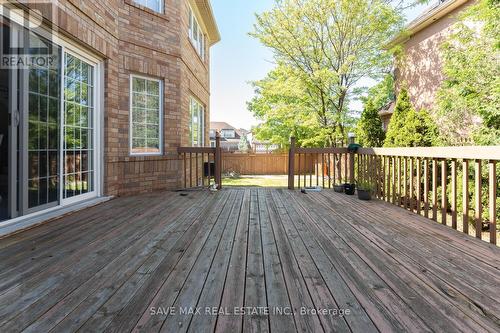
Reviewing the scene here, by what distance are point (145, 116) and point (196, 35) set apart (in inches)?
142

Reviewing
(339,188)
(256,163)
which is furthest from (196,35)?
(256,163)

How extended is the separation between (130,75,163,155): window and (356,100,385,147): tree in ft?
20.6

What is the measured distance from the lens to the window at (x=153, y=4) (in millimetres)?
4961

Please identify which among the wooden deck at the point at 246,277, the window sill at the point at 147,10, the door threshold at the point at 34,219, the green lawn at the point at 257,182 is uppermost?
the window sill at the point at 147,10

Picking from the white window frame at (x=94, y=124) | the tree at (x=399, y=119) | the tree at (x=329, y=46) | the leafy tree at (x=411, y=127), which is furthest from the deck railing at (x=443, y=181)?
the tree at (x=329, y=46)

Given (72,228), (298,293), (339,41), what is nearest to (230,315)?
(298,293)

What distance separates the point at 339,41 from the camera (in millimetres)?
8844

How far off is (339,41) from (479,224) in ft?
26.1

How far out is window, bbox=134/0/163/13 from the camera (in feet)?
16.3

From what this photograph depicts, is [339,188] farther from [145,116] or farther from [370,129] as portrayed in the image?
[145,116]

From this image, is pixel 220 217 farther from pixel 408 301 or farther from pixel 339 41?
pixel 339 41

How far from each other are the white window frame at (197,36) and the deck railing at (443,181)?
389cm

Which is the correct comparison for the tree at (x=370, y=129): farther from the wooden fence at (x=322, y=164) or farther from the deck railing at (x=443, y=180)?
the deck railing at (x=443, y=180)

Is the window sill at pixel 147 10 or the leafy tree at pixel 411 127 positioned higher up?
the window sill at pixel 147 10
